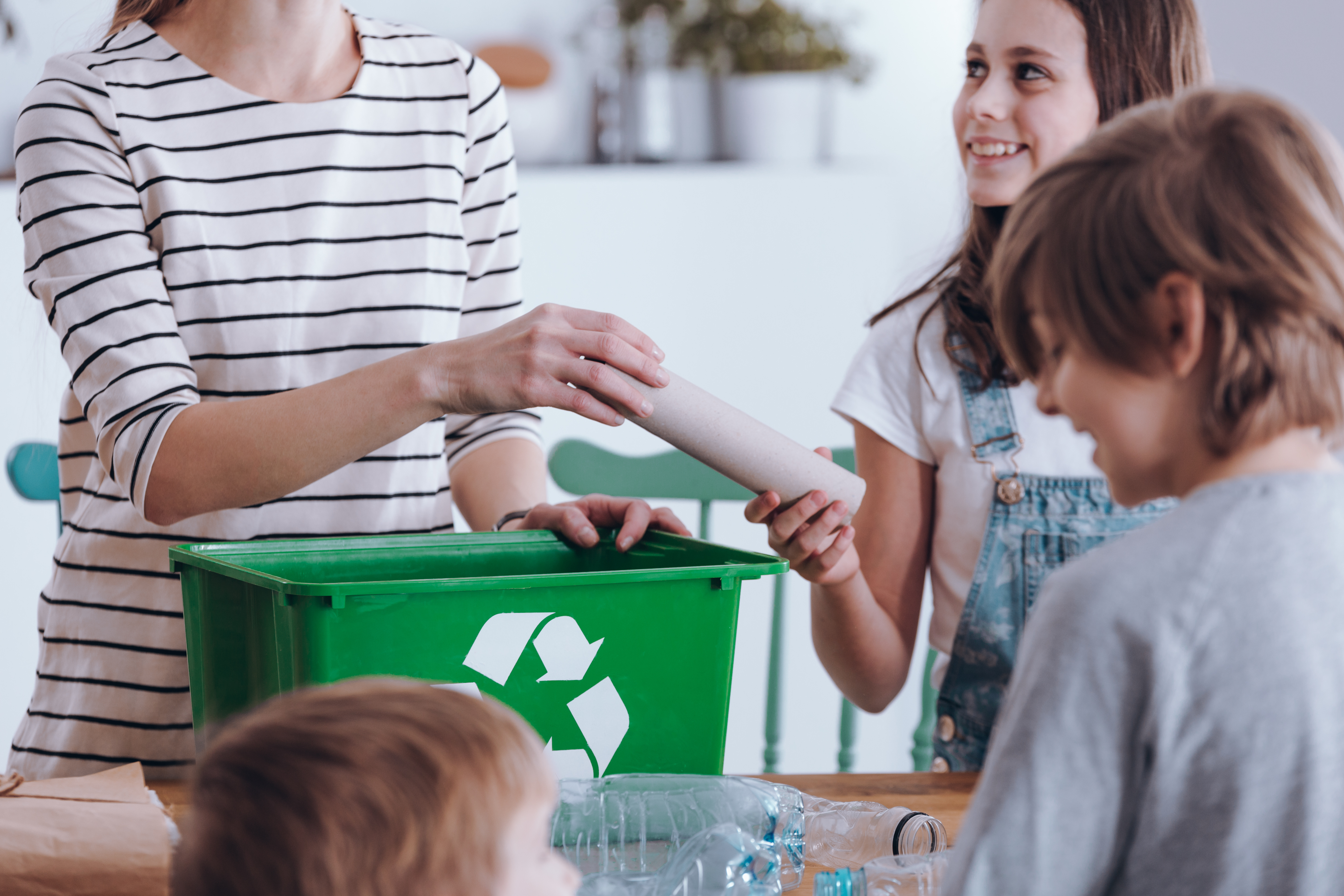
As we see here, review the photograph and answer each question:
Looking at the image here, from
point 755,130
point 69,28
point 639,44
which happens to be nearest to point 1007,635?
point 755,130

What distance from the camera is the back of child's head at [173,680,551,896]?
424 mm

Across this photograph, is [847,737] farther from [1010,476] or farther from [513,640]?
[513,640]

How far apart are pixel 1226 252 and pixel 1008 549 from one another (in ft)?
2.17

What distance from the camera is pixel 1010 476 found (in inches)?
44.6

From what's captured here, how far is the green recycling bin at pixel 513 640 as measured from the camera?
0.70 meters

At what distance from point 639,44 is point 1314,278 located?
1.91 metres

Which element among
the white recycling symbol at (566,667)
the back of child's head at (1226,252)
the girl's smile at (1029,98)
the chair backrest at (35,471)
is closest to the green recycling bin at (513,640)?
the white recycling symbol at (566,667)

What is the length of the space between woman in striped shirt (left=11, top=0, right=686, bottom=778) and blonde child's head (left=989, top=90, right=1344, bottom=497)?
35cm

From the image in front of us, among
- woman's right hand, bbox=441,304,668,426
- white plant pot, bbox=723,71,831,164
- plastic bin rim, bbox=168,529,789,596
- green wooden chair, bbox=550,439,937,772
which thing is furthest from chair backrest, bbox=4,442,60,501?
white plant pot, bbox=723,71,831,164

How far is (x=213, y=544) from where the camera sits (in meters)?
0.82

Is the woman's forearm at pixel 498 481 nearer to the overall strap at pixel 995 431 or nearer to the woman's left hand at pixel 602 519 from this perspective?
the woman's left hand at pixel 602 519

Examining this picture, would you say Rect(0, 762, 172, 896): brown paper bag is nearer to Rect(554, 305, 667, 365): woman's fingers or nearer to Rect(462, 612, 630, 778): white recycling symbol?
Rect(462, 612, 630, 778): white recycling symbol

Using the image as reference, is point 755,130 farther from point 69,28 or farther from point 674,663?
point 674,663

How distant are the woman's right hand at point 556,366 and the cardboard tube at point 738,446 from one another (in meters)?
0.01
